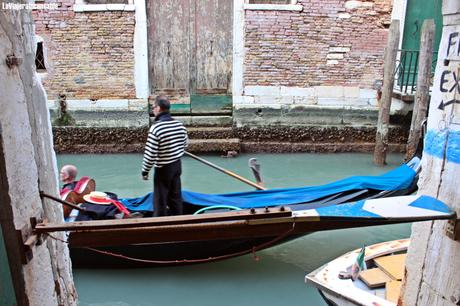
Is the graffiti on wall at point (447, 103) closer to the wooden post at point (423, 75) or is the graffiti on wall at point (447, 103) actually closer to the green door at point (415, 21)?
the wooden post at point (423, 75)

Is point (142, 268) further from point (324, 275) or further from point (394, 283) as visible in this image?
point (394, 283)

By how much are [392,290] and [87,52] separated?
5.28 metres

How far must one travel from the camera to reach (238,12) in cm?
621

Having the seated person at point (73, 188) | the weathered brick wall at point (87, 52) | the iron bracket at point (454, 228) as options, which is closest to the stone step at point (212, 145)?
the weathered brick wall at point (87, 52)

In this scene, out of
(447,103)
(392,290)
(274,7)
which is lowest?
(392,290)

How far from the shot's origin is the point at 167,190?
3363mm

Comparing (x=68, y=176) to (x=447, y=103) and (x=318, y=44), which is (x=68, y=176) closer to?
(x=447, y=103)

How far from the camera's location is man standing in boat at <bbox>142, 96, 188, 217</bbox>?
3230 mm

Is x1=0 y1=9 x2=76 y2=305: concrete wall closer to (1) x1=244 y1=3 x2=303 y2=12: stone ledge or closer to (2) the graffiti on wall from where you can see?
(2) the graffiti on wall

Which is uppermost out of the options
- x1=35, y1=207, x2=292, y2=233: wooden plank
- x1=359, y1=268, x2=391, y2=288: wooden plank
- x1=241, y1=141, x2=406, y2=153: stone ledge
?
x1=35, y1=207, x2=292, y2=233: wooden plank

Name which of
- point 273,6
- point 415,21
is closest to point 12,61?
point 273,6

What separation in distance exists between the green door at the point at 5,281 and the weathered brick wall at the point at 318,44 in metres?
5.46

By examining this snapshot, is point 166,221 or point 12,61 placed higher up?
point 12,61

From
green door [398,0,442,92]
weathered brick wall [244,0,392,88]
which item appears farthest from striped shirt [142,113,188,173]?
green door [398,0,442,92]
